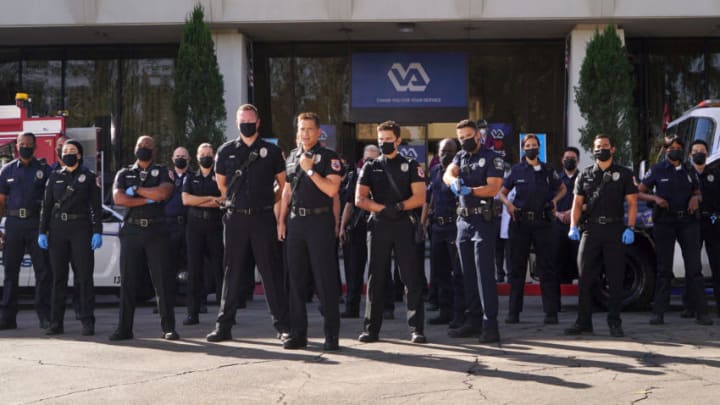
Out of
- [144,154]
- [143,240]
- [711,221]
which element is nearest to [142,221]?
[143,240]

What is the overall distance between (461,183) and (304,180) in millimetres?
1405

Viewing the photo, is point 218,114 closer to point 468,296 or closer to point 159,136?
point 159,136

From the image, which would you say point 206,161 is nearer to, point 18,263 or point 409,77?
point 18,263

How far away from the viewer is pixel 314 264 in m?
8.39

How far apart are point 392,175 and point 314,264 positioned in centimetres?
106

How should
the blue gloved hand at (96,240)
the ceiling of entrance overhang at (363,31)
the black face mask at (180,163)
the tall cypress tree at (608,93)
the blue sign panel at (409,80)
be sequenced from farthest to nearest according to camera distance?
the blue sign panel at (409,80)
the ceiling of entrance overhang at (363,31)
the tall cypress tree at (608,93)
the black face mask at (180,163)
the blue gloved hand at (96,240)

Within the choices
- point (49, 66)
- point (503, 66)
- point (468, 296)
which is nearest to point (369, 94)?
point (503, 66)

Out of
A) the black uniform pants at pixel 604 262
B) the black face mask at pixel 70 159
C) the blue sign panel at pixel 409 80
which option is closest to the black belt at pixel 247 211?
the black face mask at pixel 70 159

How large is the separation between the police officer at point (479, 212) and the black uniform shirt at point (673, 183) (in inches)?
98.9

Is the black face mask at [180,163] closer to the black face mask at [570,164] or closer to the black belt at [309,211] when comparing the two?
the black belt at [309,211]

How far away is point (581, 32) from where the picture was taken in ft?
65.9

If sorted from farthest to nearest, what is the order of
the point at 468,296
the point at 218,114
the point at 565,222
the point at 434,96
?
1. the point at 434,96
2. the point at 218,114
3. the point at 565,222
4. the point at 468,296

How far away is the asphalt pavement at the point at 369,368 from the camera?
255 inches

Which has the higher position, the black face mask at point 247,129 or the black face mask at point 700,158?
the black face mask at point 247,129
